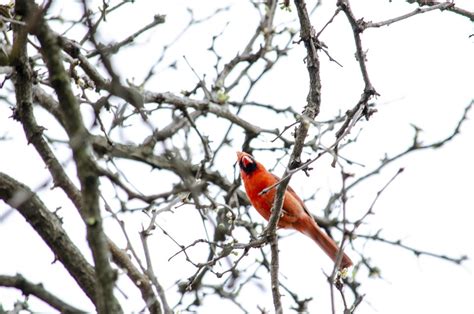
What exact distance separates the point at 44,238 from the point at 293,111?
214 cm

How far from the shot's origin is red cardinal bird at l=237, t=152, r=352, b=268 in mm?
6535

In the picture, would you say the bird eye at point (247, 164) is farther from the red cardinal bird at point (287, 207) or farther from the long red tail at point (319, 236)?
the long red tail at point (319, 236)

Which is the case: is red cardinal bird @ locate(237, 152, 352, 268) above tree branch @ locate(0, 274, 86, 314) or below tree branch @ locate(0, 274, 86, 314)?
above

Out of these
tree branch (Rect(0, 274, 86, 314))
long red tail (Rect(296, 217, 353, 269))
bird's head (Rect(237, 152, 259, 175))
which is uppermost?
bird's head (Rect(237, 152, 259, 175))

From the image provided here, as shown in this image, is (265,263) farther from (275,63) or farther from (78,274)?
(78,274)

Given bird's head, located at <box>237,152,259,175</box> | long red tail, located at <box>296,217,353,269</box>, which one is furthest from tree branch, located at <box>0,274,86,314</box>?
long red tail, located at <box>296,217,353,269</box>

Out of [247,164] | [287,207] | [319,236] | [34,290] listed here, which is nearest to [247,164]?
[247,164]

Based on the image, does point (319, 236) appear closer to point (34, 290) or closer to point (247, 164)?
point (247, 164)

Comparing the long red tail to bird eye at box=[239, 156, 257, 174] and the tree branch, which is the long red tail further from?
the tree branch

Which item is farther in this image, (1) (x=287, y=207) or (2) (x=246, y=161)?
(2) (x=246, y=161)

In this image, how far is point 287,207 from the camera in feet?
21.8

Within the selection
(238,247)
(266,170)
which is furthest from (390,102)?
(266,170)

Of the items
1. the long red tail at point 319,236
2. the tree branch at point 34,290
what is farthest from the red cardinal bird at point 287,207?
the tree branch at point 34,290

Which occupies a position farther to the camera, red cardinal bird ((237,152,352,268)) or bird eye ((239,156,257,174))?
bird eye ((239,156,257,174))
